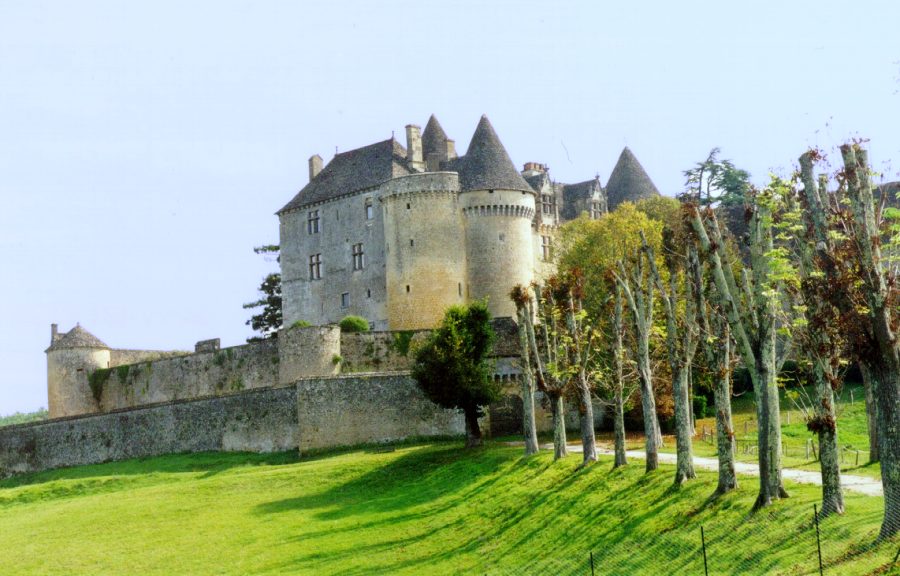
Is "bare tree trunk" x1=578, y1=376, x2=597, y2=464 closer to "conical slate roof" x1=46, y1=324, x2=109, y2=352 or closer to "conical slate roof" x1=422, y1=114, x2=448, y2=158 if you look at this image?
"conical slate roof" x1=422, y1=114, x2=448, y2=158

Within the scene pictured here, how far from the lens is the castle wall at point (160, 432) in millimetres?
50719

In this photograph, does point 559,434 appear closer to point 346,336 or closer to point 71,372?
point 346,336

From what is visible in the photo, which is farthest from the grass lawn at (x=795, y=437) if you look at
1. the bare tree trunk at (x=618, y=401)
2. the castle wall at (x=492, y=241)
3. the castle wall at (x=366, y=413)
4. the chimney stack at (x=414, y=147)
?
the chimney stack at (x=414, y=147)

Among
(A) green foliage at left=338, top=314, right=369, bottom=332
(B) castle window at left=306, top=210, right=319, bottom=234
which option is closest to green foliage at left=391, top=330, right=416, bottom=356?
(A) green foliage at left=338, top=314, right=369, bottom=332

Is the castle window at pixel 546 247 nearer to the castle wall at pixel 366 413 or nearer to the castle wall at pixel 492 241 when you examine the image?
the castle wall at pixel 492 241

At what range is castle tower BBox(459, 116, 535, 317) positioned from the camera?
58.7 m

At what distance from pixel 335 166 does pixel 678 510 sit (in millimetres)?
45644

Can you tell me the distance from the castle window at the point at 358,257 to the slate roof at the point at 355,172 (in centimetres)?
332

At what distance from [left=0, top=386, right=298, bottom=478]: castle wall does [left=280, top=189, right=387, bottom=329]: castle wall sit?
11.2 meters

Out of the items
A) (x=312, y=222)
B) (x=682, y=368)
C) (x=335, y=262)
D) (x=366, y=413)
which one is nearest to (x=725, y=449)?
(x=682, y=368)

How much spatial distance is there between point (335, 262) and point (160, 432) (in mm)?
14784

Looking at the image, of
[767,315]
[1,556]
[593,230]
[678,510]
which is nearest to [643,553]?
[678,510]

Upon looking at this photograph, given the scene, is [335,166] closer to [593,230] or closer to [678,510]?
[593,230]

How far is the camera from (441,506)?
3509 centimetres
